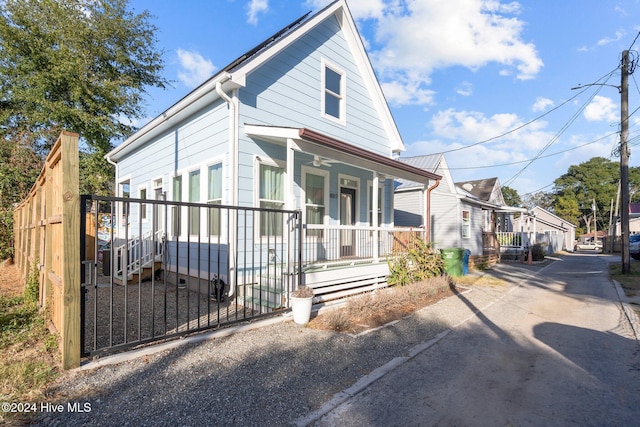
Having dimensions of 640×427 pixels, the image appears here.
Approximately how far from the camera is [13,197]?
14.9 m

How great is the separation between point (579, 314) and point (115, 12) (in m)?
22.5

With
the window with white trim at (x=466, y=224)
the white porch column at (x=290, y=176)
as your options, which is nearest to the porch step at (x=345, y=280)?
the white porch column at (x=290, y=176)

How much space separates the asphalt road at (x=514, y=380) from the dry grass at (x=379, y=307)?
3.83 ft

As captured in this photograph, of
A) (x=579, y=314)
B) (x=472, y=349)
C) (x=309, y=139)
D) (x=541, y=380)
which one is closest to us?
(x=541, y=380)

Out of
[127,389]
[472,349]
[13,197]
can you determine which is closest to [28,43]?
[13,197]

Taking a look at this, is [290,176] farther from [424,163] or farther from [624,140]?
[624,140]

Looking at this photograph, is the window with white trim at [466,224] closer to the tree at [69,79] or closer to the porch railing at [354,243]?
the porch railing at [354,243]

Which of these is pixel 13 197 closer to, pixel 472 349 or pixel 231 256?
pixel 231 256

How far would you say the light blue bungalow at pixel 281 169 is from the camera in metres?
6.57

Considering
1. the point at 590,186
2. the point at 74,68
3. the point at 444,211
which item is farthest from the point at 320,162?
the point at 590,186

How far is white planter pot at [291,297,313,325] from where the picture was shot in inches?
211

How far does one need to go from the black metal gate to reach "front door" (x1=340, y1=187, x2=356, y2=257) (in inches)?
87.7

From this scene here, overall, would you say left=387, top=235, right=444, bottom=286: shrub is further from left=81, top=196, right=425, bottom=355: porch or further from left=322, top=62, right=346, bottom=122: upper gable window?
left=322, top=62, right=346, bottom=122: upper gable window

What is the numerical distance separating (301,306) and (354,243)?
15.3ft
